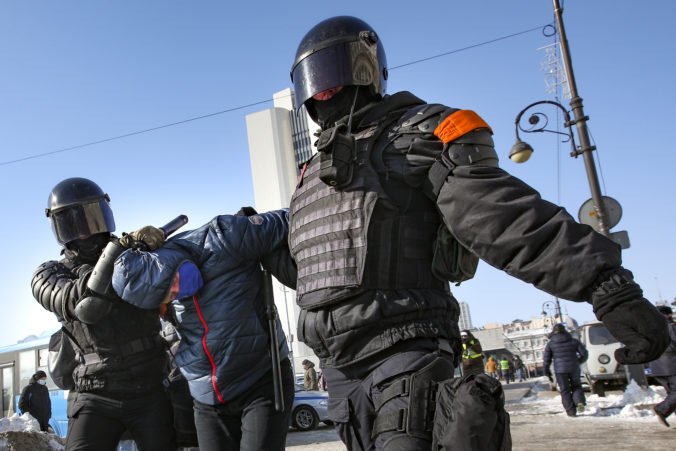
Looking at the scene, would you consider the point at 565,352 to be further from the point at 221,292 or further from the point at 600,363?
Result: the point at 221,292

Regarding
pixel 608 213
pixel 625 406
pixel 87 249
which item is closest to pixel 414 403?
pixel 87 249

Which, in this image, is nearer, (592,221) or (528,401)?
(592,221)

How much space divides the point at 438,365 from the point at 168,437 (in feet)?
7.36

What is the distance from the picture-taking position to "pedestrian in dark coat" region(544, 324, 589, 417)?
831 cm

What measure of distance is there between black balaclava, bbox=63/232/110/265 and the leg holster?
9.32ft

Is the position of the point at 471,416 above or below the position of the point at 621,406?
above

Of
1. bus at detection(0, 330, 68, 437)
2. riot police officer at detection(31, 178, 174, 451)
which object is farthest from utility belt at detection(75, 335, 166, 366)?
bus at detection(0, 330, 68, 437)

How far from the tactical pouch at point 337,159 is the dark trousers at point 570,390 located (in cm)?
748

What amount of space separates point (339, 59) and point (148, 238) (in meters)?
1.48

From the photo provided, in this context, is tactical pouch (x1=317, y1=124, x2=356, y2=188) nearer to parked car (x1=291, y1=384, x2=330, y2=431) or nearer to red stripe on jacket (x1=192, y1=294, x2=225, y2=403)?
red stripe on jacket (x1=192, y1=294, x2=225, y2=403)

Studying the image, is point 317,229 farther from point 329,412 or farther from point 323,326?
point 329,412

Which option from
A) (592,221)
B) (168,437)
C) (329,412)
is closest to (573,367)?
(592,221)

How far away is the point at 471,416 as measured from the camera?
5.20 feet

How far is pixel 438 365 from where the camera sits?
1852 millimetres
